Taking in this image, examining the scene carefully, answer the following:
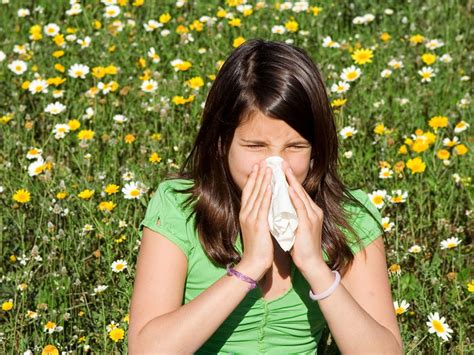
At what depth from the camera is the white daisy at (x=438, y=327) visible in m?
2.62

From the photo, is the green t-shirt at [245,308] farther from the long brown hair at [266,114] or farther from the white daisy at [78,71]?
the white daisy at [78,71]

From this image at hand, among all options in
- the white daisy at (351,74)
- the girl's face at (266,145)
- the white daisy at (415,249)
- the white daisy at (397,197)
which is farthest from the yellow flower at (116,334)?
the white daisy at (351,74)

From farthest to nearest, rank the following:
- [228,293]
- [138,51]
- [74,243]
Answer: [138,51] → [74,243] → [228,293]

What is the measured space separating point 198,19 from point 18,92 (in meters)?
1.16

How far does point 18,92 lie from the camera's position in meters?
4.09

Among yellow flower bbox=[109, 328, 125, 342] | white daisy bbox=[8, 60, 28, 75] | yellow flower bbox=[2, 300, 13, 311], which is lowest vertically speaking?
yellow flower bbox=[109, 328, 125, 342]

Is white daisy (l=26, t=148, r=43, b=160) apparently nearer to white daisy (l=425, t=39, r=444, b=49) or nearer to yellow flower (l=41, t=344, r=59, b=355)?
yellow flower (l=41, t=344, r=59, b=355)

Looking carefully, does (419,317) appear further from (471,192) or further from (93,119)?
(93,119)

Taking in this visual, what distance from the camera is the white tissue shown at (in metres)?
2.10

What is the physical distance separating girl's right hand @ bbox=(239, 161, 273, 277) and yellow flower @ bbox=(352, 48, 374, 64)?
2.16 metres

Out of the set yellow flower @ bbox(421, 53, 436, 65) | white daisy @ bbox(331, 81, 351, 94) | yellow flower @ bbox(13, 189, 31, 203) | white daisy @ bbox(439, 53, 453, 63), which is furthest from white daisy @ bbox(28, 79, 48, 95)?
white daisy @ bbox(439, 53, 453, 63)

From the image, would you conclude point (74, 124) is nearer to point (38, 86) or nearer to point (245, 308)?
point (38, 86)

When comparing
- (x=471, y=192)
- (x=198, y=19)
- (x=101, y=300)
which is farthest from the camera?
(x=198, y=19)

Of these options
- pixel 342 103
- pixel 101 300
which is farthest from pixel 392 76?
pixel 101 300
